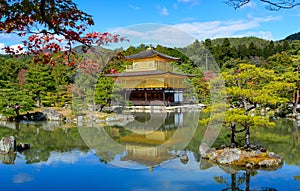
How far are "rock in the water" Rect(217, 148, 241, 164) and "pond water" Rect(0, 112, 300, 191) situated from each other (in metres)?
0.29

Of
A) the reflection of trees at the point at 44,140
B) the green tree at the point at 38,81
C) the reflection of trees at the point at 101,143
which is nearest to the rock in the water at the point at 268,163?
the reflection of trees at the point at 101,143

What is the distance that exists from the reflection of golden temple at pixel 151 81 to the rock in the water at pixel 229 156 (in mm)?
14517

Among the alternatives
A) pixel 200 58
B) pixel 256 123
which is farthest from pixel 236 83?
pixel 200 58

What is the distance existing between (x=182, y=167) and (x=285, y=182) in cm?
211

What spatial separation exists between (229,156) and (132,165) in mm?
2273

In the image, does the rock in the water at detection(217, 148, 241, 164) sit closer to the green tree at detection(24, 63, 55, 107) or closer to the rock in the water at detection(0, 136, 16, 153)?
the rock in the water at detection(0, 136, 16, 153)

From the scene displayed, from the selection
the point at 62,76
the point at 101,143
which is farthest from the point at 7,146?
the point at 62,76

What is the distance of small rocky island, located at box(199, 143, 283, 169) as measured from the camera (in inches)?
254

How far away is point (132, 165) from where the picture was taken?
6.75 meters

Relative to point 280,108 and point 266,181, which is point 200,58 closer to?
point 280,108

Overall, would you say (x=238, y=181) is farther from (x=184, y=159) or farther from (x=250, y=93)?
(x=250, y=93)

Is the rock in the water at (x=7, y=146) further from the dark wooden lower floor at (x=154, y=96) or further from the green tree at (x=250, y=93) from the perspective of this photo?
the dark wooden lower floor at (x=154, y=96)

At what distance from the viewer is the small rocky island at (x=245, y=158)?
6.44 meters

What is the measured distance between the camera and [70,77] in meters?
24.2
